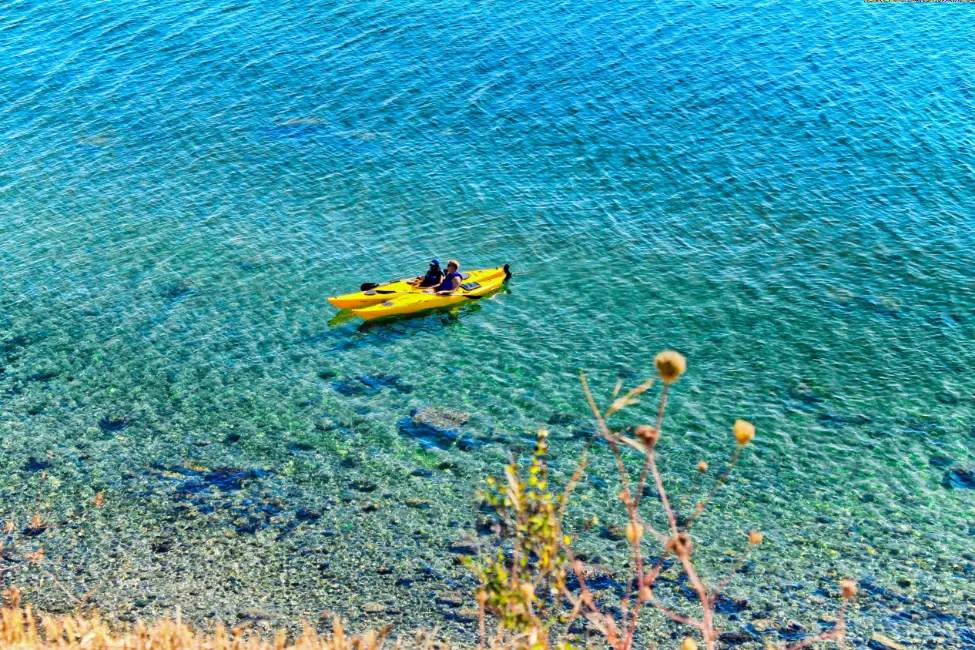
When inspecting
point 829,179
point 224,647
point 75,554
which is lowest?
point 829,179

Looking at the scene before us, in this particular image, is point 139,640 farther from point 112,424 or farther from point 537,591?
point 112,424

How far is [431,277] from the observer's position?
27.2 m

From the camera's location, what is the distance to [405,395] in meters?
23.2

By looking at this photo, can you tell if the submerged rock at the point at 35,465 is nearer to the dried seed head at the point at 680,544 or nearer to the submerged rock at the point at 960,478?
the dried seed head at the point at 680,544

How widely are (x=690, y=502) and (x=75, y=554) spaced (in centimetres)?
1223

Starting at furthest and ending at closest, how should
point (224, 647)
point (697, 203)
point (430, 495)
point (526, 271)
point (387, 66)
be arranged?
point (387, 66) → point (697, 203) → point (526, 271) → point (430, 495) → point (224, 647)

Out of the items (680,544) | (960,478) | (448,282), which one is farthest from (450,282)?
(680,544)

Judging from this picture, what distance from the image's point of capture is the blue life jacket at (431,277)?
2720cm

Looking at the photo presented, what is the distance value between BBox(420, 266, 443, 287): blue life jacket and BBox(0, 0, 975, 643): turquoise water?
1.13m

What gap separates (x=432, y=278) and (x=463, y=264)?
258cm

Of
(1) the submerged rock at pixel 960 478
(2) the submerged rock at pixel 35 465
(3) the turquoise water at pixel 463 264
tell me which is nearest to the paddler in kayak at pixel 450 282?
(3) the turquoise water at pixel 463 264

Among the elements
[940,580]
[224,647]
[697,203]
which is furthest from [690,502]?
[697,203]

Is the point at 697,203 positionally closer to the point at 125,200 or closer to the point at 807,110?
the point at 807,110

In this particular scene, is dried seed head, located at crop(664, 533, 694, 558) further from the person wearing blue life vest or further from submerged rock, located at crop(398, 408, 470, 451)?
the person wearing blue life vest
